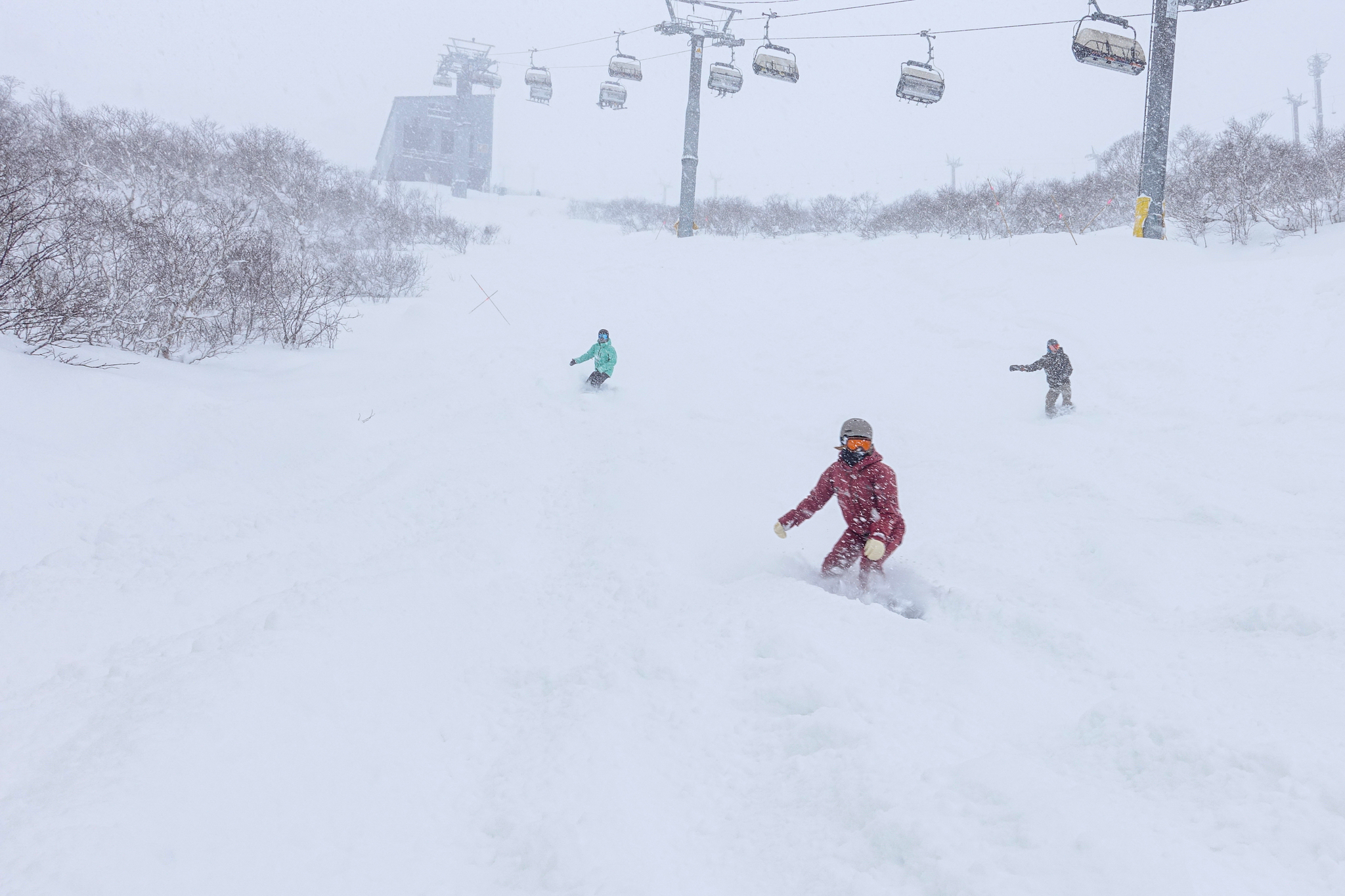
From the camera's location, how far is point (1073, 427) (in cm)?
825

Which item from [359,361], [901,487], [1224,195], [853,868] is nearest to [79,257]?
[359,361]

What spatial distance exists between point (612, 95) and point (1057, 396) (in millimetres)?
18138

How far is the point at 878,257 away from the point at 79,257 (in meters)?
16.4

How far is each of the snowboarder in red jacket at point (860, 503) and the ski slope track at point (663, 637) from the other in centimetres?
43

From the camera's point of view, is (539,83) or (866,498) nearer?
(866,498)

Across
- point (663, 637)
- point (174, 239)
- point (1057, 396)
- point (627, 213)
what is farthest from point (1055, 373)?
point (627, 213)

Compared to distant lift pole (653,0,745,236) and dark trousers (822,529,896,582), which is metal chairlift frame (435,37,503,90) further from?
dark trousers (822,529,896,582)

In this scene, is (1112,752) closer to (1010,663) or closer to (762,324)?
(1010,663)

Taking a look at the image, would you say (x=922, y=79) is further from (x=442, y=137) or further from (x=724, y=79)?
(x=442, y=137)

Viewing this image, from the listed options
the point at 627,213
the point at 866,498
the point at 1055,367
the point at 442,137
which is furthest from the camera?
the point at 442,137

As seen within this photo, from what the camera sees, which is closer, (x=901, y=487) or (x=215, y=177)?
(x=901, y=487)

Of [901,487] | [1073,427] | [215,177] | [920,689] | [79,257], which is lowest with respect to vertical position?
[920,689]

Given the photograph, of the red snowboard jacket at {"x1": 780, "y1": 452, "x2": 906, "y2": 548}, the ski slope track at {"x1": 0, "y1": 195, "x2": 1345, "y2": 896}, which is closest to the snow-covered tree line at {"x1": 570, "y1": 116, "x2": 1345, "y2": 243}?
the ski slope track at {"x1": 0, "y1": 195, "x2": 1345, "y2": 896}

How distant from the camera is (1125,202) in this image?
1897 centimetres
